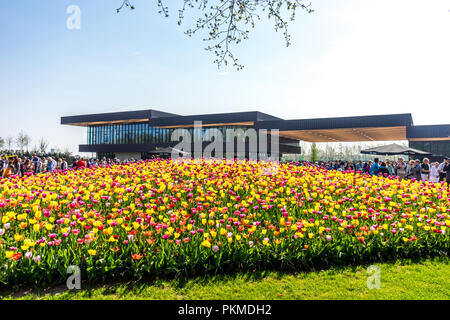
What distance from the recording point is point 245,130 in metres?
47.8

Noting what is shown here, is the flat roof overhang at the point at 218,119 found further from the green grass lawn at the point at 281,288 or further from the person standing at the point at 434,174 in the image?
Result: the green grass lawn at the point at 281,288

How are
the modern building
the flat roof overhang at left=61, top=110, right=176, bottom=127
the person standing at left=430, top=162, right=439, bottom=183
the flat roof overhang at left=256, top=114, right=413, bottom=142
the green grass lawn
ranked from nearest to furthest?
the green grass lawn < the person standing at left=430, top=162, right=439, bottom=183 < the flat roof overhang at left=256, top=114, right=413, bottom=142 < the modern building < the flat roof overhang at left=61, top=110, right=176, bottom=127

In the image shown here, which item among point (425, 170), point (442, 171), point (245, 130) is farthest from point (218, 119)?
point (442, 171)

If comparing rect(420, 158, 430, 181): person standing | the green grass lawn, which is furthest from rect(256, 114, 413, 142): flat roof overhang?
the green grass lawn

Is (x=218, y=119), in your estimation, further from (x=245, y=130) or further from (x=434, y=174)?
(x=434, y=174)

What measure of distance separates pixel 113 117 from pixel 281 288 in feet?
189

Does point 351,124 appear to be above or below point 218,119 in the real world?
below

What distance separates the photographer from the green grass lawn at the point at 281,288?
12.7 feet

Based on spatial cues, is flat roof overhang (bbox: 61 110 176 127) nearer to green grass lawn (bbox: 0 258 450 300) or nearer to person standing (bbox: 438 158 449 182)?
person standing (bbox: 438 158 449 182)

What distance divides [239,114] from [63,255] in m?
41.1

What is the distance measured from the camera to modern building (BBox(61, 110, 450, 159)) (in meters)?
32.2

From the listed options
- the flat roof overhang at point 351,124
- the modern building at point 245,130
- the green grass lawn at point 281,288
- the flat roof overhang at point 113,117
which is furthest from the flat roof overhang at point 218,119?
the green grass lawn at point 281,288

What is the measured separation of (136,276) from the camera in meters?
4.26
